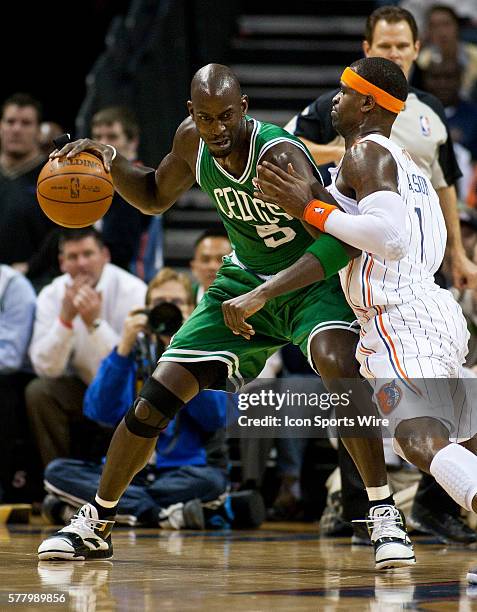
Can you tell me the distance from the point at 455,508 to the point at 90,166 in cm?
251

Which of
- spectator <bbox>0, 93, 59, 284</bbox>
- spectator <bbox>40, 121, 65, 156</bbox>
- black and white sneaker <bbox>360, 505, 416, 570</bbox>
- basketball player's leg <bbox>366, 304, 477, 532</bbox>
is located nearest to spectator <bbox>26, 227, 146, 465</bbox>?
spectator <bbox>0, 93, 59, 284</bbox>

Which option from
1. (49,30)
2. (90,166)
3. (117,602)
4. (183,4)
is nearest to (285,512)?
(90,166)

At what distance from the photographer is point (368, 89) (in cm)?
425

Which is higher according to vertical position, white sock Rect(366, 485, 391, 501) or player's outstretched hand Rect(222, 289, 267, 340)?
player's outstretched hand Rect(222, 289, 267, 340)

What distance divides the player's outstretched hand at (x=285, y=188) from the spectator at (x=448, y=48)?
228 inches

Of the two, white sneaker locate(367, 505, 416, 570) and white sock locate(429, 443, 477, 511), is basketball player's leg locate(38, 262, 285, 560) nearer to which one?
white sneaker locate(367, 505, 416, 570)

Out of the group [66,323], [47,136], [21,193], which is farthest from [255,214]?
[47,136]

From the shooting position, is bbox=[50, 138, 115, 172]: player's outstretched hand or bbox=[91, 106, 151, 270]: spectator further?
bbox=[91, 106, 151, 270]: spectator

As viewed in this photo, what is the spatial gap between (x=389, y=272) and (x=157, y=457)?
2921mm

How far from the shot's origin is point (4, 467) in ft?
24.3

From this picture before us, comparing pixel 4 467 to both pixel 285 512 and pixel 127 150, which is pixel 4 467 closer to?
pixel 285 512

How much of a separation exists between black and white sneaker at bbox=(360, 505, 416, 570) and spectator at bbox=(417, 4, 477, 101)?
600cm

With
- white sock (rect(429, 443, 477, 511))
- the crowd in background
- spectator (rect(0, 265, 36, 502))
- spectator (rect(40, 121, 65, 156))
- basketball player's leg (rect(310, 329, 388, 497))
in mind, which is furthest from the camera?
spectator (rect(40, 121, 65, 156))

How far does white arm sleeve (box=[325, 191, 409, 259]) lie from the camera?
397 centimetres
